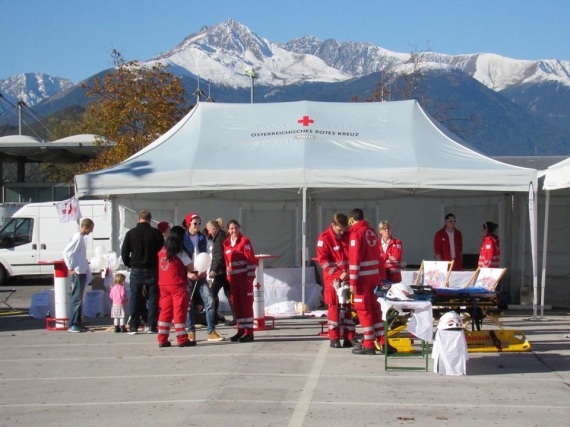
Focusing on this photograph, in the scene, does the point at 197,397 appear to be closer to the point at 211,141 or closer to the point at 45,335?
the point at 45,335

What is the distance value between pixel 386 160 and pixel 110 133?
2132 centimetres

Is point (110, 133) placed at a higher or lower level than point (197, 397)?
higher

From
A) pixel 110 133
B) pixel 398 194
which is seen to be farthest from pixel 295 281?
pixel 110 133

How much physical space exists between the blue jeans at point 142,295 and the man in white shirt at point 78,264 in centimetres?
88

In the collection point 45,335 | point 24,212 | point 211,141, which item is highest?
point 211,141

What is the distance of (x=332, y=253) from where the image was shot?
11016 millimetres

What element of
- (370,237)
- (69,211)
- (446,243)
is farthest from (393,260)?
(69,211)

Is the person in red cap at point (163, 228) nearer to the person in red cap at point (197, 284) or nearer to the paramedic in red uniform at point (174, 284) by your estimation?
the person in red cap at point (197, 284)

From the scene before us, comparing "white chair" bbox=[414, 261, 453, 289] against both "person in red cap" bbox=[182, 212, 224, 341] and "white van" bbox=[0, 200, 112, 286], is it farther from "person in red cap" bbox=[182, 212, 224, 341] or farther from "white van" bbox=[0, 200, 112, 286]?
"white van" bbox=[0, 200, 112, 286]

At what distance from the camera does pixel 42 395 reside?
8430 mm

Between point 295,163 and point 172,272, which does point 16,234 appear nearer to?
point 295,163

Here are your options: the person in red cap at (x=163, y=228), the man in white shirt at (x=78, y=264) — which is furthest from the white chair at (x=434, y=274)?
the man in white shirt at (x=78, y=264)

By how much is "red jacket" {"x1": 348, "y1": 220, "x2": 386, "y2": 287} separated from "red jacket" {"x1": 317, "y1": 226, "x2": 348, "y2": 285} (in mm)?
643

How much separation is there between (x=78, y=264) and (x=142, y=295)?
110 centimetres
